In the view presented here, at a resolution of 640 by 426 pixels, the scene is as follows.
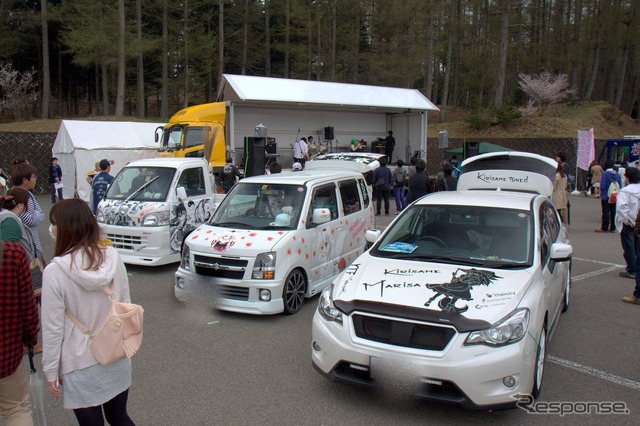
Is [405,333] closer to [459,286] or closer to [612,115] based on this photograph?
[459,286]

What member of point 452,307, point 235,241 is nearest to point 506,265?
point 452,307

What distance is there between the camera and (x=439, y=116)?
136 ft

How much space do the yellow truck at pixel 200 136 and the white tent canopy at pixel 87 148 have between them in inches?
93.0

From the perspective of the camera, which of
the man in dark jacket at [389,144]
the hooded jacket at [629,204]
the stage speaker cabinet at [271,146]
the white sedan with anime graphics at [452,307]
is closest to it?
the white sedan with anime graphics at [452,307]

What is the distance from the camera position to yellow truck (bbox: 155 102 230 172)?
16.2 meters

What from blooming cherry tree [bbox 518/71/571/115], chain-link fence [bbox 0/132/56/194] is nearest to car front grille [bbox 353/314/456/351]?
chain-link fence [bbox 0/132/56/194]

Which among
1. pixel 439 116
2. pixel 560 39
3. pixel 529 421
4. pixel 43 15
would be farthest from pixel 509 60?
pixel 529 421

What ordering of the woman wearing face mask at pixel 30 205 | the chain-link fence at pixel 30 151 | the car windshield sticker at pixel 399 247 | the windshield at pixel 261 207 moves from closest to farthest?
1. the car windshield sticker at pixel 399 247
2. the woman wearing face mask at pixel 30 205
3. the windshield at pixel 261 207
4. the chain-link fence at pixel 30 151

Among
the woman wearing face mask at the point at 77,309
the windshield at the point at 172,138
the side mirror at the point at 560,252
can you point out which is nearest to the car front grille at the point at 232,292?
the woman wearing face mask at the point at 77,309

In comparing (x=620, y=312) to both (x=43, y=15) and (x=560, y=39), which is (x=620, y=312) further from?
(x=560, y=39)

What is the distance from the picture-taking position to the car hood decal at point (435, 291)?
3.64m

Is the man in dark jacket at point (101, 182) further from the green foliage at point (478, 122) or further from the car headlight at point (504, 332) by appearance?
the green foliage at point (478, 122)

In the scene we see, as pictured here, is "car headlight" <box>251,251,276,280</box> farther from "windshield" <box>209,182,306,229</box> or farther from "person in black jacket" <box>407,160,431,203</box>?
"person in black jacket" <box>407,160,431,203</box>

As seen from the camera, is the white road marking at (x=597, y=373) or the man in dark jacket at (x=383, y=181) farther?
the man in dark jacket at (x=383, y=181)
